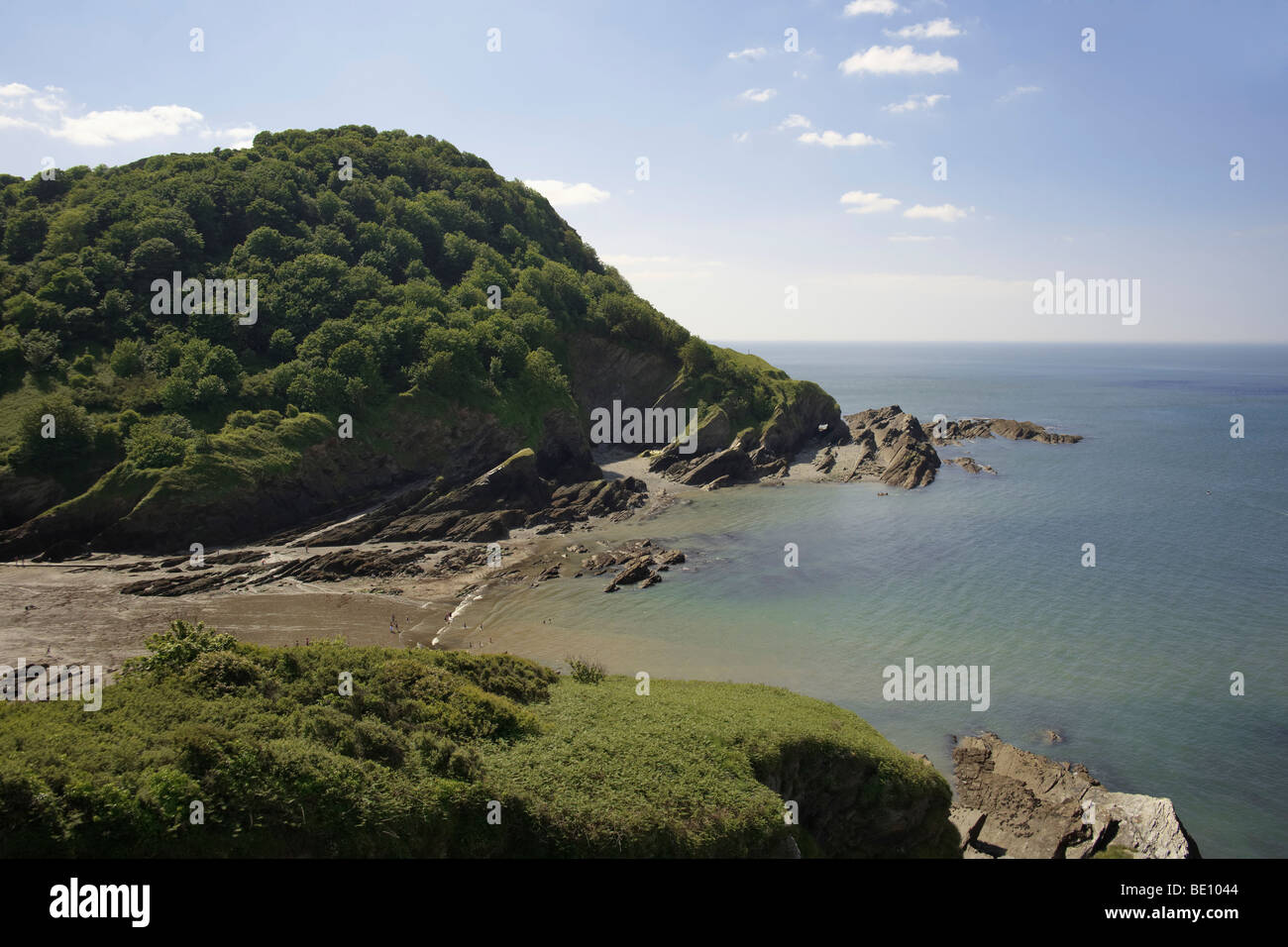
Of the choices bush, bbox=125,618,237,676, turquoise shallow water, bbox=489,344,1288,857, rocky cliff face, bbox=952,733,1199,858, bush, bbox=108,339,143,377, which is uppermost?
bush, bbox=108,339,143,377

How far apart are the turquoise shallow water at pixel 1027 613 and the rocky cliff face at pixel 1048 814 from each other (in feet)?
6.14

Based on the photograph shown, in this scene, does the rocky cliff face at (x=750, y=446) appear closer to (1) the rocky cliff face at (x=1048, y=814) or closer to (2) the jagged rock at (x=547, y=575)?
(2) the jagged rock at (x=547, y=575)

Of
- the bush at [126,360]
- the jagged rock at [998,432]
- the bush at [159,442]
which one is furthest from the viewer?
the jagged rock at [998,432]

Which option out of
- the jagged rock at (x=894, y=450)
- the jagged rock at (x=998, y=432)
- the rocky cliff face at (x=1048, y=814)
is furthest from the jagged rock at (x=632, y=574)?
the jagged rock at (x=998, y=432)

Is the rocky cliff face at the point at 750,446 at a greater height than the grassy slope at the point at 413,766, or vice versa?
the rocky cliff face at the point at 750,446

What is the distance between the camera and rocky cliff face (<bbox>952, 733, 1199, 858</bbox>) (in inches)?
903

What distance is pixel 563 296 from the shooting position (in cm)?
9175

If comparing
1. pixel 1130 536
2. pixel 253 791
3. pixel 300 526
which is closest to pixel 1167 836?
pixel 253 791

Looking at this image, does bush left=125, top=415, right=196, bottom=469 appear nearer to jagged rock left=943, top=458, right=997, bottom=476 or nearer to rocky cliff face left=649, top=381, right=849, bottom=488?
rocky cliff face left=649, top=381, right=849, bottom=488

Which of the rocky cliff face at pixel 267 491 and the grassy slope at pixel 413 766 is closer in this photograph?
the grassy slope at pixel 413 766

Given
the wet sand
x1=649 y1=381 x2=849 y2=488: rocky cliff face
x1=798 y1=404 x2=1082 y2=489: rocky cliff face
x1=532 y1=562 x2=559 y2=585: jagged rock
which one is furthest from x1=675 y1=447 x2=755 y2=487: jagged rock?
x1=532 y1=562 x2=559 y2=585: jagged rock

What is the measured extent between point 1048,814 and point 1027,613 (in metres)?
21.0

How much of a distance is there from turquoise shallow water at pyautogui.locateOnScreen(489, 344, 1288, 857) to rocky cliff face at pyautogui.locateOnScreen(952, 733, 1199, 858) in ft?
6.14

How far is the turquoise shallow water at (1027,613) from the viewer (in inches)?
1173
